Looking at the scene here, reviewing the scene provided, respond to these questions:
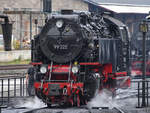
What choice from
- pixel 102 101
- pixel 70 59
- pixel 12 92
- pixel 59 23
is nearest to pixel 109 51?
pixel 70 59

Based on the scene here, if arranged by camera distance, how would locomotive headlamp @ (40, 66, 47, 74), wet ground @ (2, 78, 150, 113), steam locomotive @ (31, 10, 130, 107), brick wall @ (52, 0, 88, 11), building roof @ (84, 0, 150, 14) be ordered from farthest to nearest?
1. building roof @ (84, 0, 150, 14)
2. brick wall @ (52, 0, 88, 11)
3. locomotive headlamp @ (40, 66, 47, 74)
4. steam locomotive @ (31, 10, 130, 107)
5. wet ground @ (2, 78, 150, 113)

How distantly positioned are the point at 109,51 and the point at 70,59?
1.58m

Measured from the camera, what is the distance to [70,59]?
14461 millimetres

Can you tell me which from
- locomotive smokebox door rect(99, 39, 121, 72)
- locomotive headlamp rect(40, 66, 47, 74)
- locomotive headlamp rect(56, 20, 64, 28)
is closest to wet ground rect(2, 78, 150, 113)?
locomotive smokebox door rect(99, 39, 121, 72)

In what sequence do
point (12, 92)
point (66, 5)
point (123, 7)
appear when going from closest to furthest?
1. point (12, 92)
2. point (66, 5)
3. point (123, 7)

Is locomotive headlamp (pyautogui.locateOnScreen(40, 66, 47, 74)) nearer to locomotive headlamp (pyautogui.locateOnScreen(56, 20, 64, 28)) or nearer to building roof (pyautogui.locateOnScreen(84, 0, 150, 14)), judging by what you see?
locomotive headlamp (pyautogui.locateOnScreen(56, 20, 64, 28))

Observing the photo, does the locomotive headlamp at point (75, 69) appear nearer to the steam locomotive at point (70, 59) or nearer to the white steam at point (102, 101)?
the steam locomotive at point (70, 59)

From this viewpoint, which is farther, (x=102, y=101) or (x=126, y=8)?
(x=126, y=8)

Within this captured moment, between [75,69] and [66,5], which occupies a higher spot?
[66,5]

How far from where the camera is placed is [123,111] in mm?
13398

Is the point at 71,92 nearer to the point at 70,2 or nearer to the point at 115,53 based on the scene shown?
the point at 115,53

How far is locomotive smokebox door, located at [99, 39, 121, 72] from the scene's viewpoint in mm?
14633

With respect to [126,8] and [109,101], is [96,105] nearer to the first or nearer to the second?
[109,101]

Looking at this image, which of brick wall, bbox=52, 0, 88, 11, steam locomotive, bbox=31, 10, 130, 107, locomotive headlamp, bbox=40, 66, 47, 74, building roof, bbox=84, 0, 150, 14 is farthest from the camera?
building roof, bbox=84, 0, 150, 14
